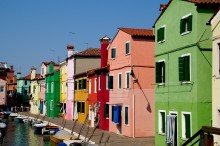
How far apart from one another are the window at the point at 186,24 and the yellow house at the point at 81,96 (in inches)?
960

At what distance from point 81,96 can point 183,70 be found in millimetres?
27189

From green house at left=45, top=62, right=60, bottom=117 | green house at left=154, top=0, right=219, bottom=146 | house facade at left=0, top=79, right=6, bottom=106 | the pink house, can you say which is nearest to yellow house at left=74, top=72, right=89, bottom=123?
green house at left=45, top=62, right=60, bottom=117

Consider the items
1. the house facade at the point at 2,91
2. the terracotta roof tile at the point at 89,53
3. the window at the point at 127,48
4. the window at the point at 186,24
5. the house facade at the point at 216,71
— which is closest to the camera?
the house facade at the point at 216,71

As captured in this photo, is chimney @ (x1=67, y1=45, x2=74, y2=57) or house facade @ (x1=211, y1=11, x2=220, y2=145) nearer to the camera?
house facade @ (x1=211, y1=11, x2=220, y2=145)

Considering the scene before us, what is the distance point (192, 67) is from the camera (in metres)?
20.3

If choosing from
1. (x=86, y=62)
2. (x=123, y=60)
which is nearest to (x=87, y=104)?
(x=86, y=62)

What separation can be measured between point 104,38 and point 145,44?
8090 millimetres

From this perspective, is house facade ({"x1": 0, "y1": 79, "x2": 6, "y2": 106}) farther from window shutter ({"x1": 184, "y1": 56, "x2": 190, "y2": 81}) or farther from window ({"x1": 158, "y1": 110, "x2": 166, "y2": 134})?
window shutter ({"x1": 184, "y1": 56, "x2": 190, "y2": 81})

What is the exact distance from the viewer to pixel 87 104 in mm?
44312

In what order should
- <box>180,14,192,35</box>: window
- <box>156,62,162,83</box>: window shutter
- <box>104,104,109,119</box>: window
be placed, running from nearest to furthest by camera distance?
<box>180,14,192,35</box>: window < <box>156,62,162,83</box>: window shutter < <box>104,104,109,119</box>: window

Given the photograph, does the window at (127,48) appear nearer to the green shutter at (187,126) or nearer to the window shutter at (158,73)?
the window shutter at (158,73)

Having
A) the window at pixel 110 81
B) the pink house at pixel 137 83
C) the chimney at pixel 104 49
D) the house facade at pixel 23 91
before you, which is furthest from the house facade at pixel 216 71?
the house facade at pixel 23 91

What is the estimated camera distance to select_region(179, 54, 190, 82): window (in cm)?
2084

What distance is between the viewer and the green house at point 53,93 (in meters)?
59.5
